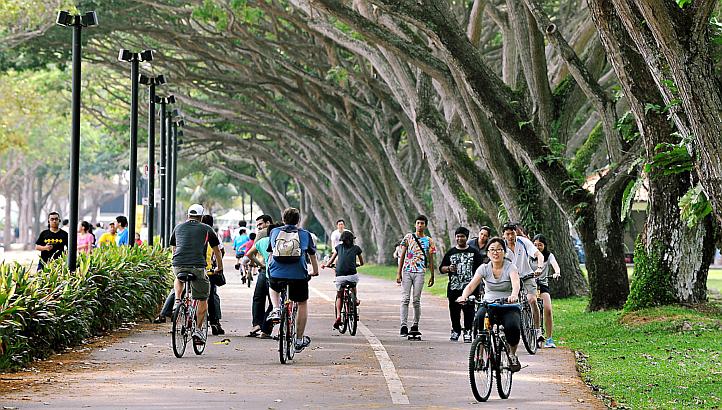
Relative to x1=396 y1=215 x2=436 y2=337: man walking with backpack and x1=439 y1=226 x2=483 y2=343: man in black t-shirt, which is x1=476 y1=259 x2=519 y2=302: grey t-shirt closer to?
x1=439 y1=226 x2=483 y2=343: man in black t-shirt

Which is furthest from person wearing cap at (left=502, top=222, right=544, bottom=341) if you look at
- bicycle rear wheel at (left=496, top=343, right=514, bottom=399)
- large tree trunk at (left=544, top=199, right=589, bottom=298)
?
large tree trunk at (left=544, top=199, right=589, bottom=298)

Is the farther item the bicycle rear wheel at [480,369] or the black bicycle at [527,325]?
the black bicycle at [527,325]

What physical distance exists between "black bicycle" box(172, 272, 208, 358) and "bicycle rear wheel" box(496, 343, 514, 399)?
4.59 meters

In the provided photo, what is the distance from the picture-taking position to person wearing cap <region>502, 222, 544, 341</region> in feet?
52.5

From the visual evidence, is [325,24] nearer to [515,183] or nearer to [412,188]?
[515,183]

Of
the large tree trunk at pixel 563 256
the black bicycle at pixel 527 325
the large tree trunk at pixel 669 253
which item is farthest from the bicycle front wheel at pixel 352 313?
the large tree trunk at pixel 563 256

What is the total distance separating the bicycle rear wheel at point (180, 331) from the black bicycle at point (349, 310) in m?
3.78

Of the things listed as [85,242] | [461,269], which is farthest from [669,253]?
[85,242]

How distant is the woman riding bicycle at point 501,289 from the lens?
40.9ft

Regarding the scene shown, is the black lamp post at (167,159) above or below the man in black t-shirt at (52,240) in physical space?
above

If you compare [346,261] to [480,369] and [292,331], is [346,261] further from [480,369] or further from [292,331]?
[480,369]

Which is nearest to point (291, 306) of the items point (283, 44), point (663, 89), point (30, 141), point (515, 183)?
point (663, 89)

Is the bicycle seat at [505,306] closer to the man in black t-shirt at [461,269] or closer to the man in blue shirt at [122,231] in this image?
the man in black t-shirt at [461,269]

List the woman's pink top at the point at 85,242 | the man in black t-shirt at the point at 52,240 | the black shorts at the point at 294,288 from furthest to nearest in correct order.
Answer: the woman's pink top at the point at 85,242 → the man in black t-shirt at the point at 52,240 → the black shorts at the point at 294,288
